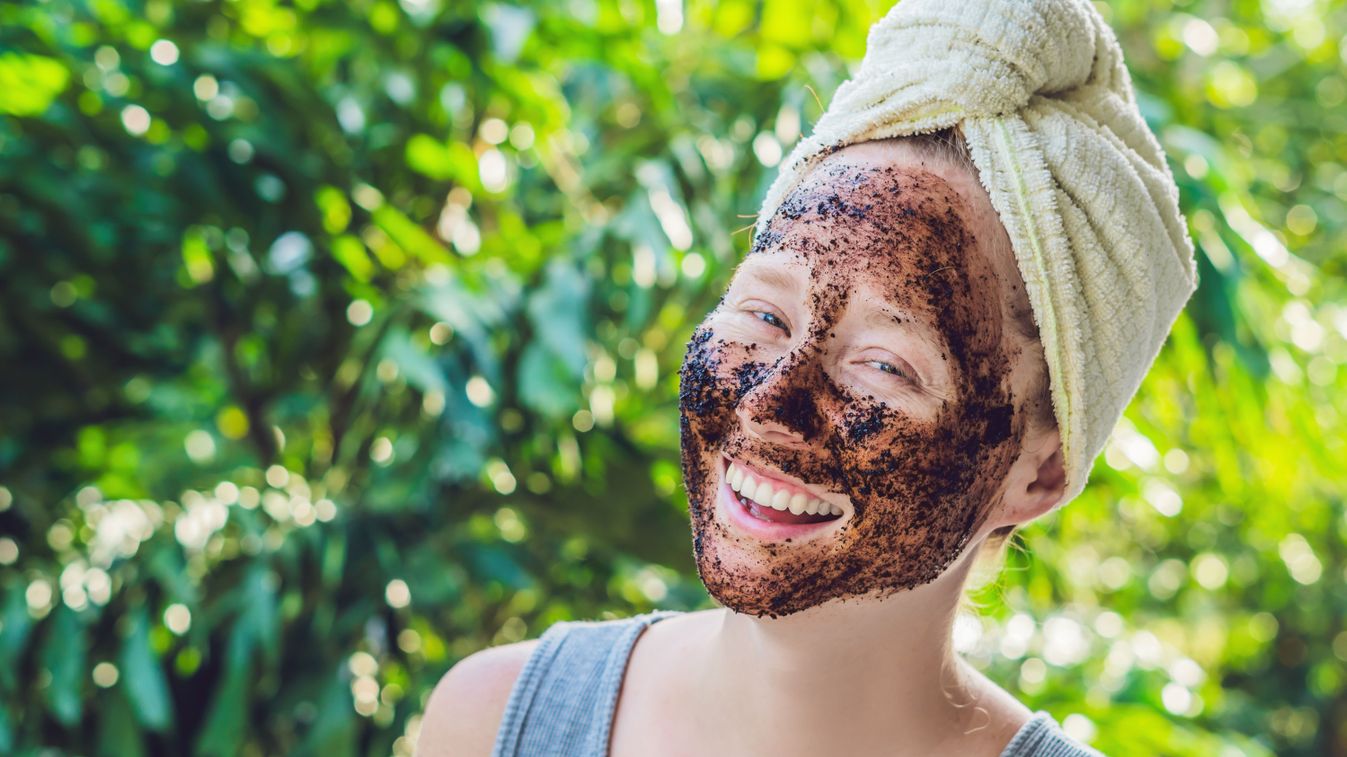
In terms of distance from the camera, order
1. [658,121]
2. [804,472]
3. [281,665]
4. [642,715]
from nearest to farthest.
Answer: [804,472] → [642,715] → [281,665] → [658,121]

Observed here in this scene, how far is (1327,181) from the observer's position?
124 inches

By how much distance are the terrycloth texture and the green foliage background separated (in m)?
0.57

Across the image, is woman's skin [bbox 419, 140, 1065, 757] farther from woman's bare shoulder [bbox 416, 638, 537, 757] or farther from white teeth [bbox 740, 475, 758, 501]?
woman's bare shoulder [bbox 416, 638, 537, 757]

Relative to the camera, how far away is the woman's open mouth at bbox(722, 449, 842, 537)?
0.68m

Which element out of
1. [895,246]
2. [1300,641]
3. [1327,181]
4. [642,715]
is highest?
[895,246]

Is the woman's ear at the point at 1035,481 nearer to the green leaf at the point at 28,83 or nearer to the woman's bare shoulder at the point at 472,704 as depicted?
the woman's bare shoulder at the point at 472,704

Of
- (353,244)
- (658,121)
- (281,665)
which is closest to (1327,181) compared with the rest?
(658,121)

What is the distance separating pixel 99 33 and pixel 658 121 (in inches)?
27.7

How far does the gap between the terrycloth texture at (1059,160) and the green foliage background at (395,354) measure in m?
0.57

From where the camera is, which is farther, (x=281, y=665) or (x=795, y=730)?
(x=281, y=665)

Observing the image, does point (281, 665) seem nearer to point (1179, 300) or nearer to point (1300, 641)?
point (1179, 300)

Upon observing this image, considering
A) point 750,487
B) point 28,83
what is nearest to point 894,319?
point 750,487

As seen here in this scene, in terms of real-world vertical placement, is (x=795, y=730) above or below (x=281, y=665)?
above

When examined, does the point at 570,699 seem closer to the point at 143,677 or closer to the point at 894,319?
the point at 894,319
